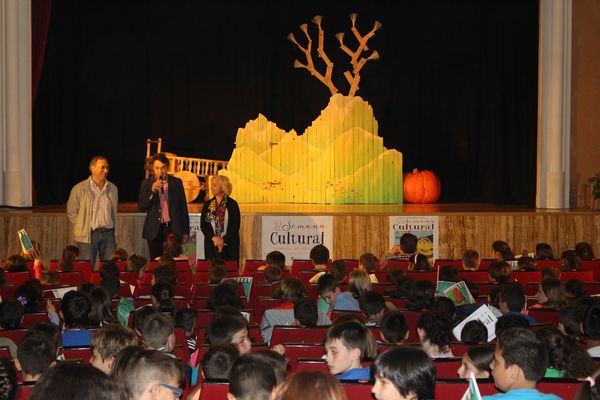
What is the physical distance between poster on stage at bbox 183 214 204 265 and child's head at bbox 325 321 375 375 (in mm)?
8466

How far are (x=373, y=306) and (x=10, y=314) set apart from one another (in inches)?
92.6

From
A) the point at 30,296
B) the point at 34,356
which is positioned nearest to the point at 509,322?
the point at 34,356

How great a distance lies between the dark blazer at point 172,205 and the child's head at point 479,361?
692cm

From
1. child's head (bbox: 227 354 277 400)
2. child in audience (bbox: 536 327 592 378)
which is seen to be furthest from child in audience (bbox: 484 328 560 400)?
child's head (bbox: 227 354 277 400)

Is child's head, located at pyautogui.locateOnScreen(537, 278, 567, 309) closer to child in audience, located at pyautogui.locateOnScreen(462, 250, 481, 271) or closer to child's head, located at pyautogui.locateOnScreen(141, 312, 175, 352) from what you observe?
child in audience, located at pyautogui.locateOnScreen(462, 250, 481, 271)

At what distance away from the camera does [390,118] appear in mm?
18391

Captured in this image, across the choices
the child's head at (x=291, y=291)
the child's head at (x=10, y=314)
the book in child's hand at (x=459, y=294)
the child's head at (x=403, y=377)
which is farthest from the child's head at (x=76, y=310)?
the child's head at (x=403, y=377)

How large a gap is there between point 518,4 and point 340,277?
9.16 metres

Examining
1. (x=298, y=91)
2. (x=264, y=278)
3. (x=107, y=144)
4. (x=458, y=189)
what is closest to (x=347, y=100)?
(x=298, y=91)

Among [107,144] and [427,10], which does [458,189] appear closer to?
[427,10]

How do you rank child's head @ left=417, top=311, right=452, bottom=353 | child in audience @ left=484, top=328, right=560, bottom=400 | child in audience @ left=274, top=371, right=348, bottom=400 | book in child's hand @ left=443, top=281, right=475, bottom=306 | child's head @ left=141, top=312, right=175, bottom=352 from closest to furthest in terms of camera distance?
child in audience @ left=274, top=371, right=348, bottom=400, child in audience @ left=484, top=328, right=560, bottom=400, child's head @ left=141, top=312, right=175, bottom=352, child's head @ left=417, top=311, right=452, bottom=353, book in child's hand @ left=443, top=281, right=475, bottom=306

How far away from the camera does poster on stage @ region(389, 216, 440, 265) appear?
43.8 feet

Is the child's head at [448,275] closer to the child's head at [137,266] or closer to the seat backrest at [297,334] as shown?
the seat backrest at [297,334]

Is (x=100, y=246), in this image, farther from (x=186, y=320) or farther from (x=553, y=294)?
(x=553, y=294)
